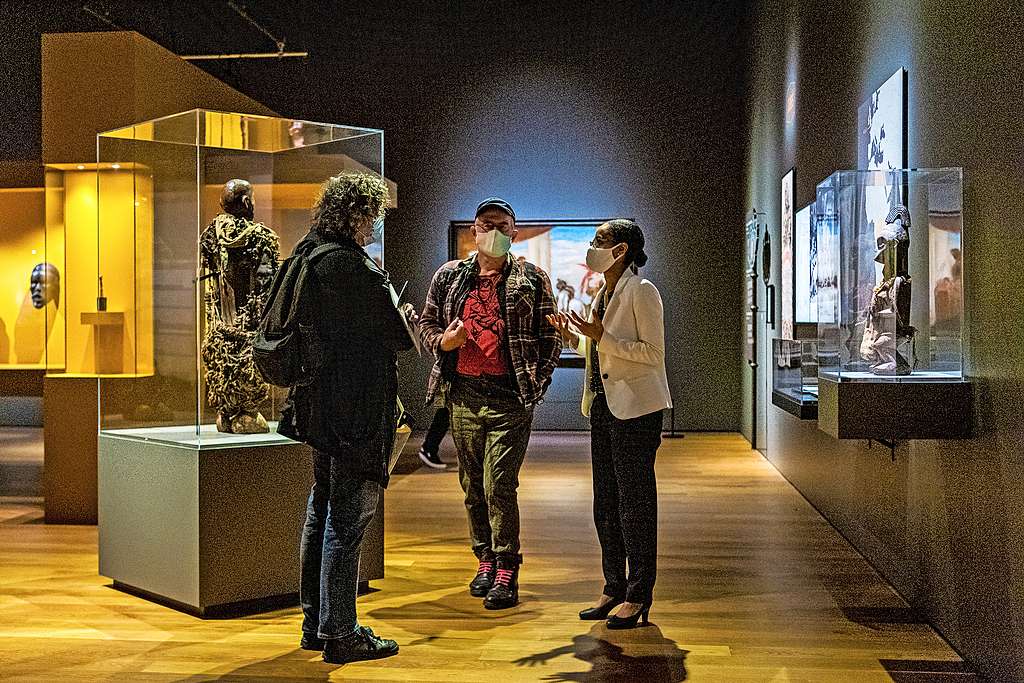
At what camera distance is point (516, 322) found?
445cm

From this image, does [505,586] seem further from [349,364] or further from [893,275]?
[893,275]

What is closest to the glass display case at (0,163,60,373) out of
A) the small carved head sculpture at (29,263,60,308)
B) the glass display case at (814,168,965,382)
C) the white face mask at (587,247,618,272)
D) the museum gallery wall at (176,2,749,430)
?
the small carved head sculpture at (29,263,60,308)

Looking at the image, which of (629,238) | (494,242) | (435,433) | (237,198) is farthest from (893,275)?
(435,433)

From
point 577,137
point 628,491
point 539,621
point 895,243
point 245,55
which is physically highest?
point 245,55

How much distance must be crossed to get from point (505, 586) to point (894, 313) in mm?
1760

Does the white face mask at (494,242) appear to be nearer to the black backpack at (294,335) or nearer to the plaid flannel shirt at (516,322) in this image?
the plaid flannel shirt at (516,322)

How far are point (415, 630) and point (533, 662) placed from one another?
58 cm

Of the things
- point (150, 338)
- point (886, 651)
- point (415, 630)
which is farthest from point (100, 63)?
point (886, 651)

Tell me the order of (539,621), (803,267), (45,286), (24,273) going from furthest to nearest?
(24,273) → (45,286) → (803,267) → (539,621)

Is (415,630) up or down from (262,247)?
down

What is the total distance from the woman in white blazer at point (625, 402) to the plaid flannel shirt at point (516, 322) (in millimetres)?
235

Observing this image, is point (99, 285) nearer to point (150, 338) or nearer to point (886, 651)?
point (150, 338)

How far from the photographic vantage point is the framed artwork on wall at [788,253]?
7.95m

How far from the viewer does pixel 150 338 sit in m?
4.79
